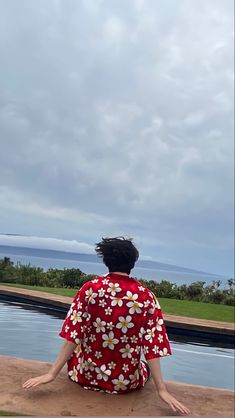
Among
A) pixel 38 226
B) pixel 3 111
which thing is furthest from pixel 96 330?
pixel 3 111

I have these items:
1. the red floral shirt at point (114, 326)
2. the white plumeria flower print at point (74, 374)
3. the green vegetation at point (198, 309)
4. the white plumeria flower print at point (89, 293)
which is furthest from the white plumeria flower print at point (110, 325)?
the green vegetation at point (198, 309)

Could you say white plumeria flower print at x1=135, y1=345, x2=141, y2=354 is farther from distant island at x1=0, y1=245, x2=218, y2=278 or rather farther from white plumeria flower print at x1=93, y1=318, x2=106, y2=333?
distant island at x1=0, y1=245, x2=218, y2=278

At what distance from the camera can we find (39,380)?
1.23 m

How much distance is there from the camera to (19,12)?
1.29 m

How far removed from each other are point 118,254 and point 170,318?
468 mm

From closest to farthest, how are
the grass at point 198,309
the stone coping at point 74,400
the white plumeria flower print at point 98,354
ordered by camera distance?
the stone coping at point 74,400
the white plumeria flower print at point 98,354
the grass at point 198,309

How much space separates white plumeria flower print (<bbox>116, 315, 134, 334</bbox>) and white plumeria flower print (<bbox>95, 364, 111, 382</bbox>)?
151mm

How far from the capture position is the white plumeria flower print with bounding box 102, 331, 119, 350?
4.25 feet

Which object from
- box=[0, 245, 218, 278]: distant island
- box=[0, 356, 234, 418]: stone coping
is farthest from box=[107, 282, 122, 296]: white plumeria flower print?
box=[0, 356, 234, 418]: stone coping

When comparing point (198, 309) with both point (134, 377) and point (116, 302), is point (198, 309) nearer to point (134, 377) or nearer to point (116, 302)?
point (134, 377)

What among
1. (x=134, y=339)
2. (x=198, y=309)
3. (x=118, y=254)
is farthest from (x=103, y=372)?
(x=198, y=309)

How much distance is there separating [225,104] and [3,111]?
95cm

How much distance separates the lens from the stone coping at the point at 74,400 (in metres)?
1.22

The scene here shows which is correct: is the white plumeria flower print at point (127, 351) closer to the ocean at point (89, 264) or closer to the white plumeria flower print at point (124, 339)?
the white plumeria flower print at point (124, 339)
